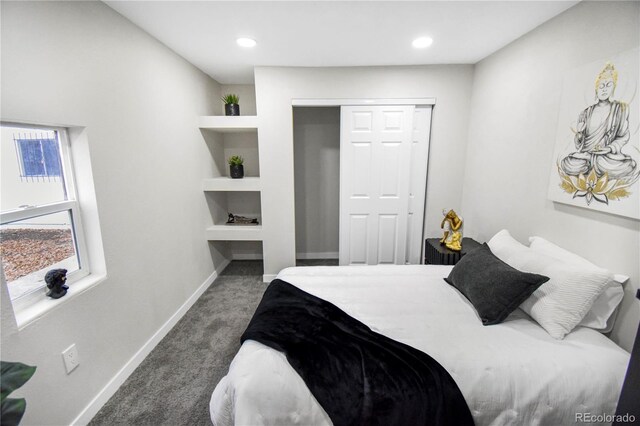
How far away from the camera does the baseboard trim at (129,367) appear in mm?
1579

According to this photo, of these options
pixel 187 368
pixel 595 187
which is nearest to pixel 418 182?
pixel 595 187

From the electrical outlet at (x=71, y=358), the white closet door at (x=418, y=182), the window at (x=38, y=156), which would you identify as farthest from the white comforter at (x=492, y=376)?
the white closet door at (x=418, y=182)

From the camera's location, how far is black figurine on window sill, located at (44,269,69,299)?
142cm

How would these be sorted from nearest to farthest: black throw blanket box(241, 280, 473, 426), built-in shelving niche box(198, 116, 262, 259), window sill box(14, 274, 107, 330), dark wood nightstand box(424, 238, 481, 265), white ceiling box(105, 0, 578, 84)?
black throw blanket box(241, 280, 473, 426) → window sill box(14, 274, 107, 330) → white ceiling box(105, 0, 578, 84) → dark wood nightstand box(424, 238, 481, 265) → built-in shelving niche box(198, 116, 262, 259)

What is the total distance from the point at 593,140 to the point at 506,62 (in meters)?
1.21

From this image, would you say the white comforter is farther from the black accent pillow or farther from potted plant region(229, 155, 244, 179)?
potted plant region(229, 155, 244, 179)

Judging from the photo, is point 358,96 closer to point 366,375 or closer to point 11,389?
point 366,375

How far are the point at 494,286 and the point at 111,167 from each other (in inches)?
97.6

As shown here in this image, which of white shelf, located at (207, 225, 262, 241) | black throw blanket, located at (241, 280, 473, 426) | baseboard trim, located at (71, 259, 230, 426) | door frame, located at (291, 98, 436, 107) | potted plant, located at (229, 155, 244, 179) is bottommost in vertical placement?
baseboard trim, located at (71, 259, 230, 426)

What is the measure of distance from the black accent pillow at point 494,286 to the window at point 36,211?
7.84 ft

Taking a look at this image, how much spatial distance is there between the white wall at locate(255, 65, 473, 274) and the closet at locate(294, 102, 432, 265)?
0.47 feet

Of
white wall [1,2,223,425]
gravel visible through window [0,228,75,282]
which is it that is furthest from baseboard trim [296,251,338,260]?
gravel visible through window [0,228,75,282]

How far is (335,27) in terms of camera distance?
2.05m

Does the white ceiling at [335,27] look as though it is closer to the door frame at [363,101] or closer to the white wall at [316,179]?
the door frame at [363,101]
